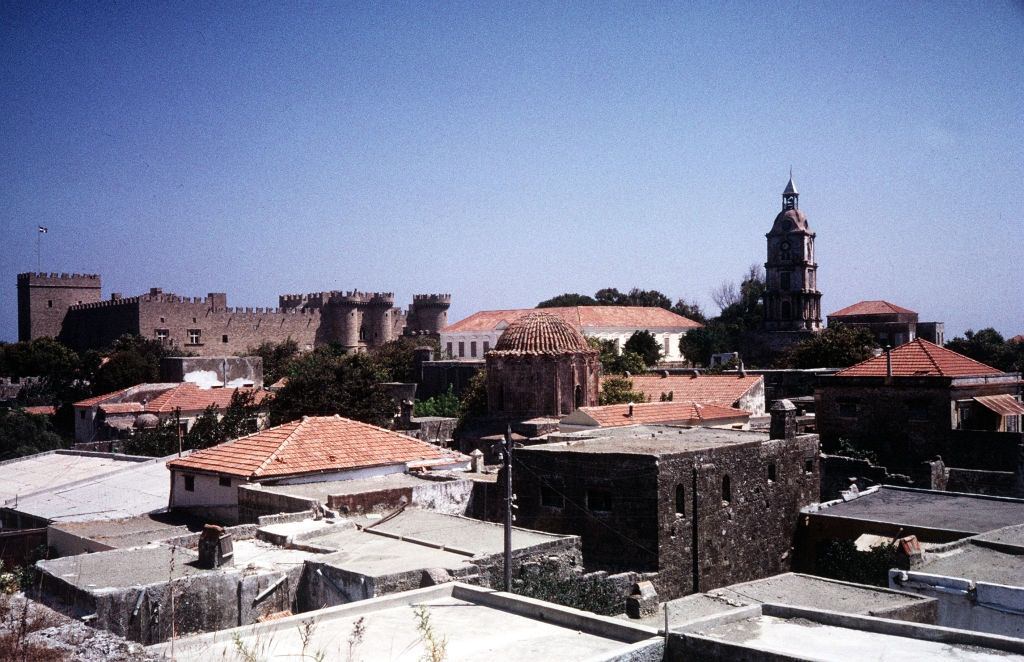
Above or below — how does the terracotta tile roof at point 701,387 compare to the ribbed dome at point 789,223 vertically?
below

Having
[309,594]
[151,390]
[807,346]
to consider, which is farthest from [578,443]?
[807,346]

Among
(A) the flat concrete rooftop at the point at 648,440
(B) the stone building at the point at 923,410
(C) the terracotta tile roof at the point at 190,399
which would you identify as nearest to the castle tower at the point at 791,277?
(B) the stone building at the point at 923,410

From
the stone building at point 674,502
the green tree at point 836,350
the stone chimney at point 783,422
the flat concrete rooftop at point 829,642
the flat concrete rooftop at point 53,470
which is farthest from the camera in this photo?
the green tree at point 836,350

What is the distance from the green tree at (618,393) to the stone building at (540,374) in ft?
7.75

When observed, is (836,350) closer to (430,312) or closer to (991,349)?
(991,349)

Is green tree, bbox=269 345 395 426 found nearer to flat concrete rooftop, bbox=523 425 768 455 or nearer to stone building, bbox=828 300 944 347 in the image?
flat concrete rooftop, bbox=523 425 768 455

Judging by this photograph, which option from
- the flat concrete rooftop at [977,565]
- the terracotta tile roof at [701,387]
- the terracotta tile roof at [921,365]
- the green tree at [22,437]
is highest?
the terracotta tile roof at [921,365]

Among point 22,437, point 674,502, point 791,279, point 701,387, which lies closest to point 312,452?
point 674,502

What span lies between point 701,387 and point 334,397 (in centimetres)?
1395

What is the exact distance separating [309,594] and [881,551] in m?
10.7

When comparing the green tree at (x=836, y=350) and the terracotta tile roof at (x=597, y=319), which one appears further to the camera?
the terracotta tile roof at (x=597, y=319)

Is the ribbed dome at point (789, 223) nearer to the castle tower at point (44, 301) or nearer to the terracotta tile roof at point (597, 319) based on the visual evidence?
the terracotta tile roof at point (597, 319)

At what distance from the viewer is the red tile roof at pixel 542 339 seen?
30812 millimetres

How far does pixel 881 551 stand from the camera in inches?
645
